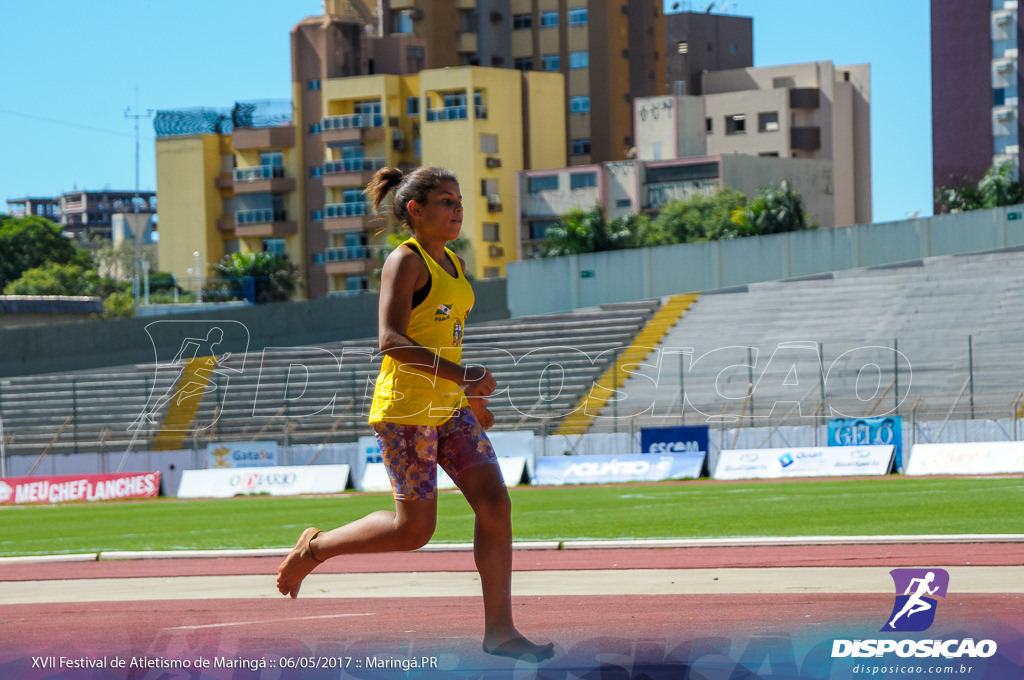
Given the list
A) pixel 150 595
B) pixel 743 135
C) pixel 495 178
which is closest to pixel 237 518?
pixel 150 595

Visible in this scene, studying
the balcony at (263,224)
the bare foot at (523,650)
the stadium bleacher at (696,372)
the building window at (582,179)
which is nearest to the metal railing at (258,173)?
the balcony at (263,224)

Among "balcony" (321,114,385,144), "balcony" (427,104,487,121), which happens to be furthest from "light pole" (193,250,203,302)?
"balcony" (427,104,487,121)

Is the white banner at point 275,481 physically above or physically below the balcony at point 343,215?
below

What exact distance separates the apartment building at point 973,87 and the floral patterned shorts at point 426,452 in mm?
91064

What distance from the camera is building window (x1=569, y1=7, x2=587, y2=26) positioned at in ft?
335

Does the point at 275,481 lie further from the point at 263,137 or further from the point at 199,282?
the point at 263,137

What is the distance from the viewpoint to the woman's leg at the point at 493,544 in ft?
19.9

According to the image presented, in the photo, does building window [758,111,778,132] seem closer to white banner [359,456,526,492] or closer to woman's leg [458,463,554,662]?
white banner [359,456,526,492]

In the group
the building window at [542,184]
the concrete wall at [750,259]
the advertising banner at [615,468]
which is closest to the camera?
the advertising banner at [615,468]

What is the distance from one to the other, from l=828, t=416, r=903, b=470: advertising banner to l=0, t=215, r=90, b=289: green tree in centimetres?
9523

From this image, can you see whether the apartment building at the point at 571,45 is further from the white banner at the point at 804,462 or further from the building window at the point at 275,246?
the white banner at the point at 804,462

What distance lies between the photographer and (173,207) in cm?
10412

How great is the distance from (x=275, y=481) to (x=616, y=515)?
14.6 meters

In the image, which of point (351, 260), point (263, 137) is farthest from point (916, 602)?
point (263, 137)
